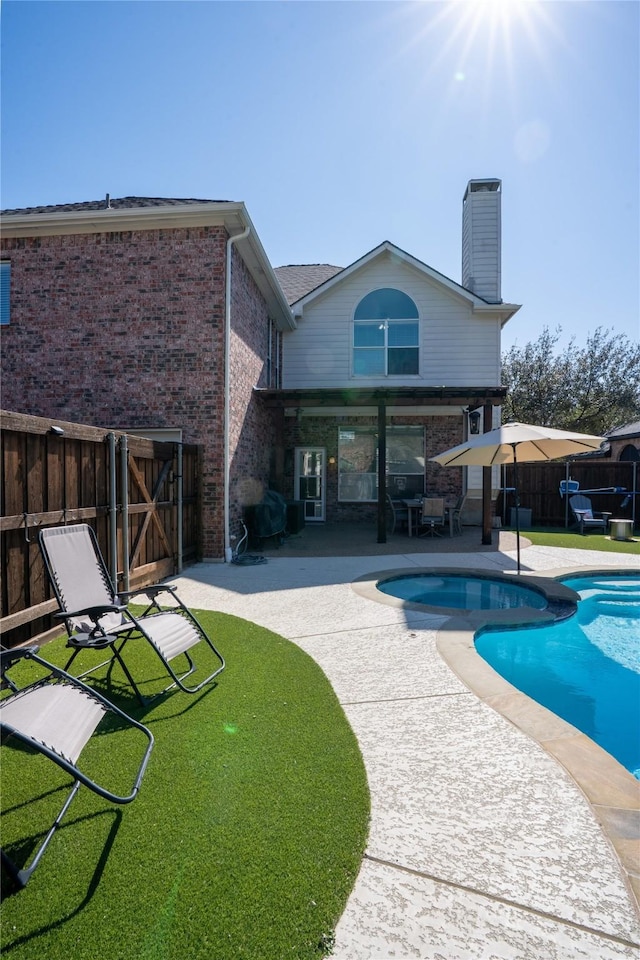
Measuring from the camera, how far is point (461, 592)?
720cm

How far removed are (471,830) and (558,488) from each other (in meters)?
14.2

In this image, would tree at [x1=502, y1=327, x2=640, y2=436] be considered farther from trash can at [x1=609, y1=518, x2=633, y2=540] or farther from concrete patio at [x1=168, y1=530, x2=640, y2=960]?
concrete patio at [x1=168, y1=530, x2=640, y2=960]

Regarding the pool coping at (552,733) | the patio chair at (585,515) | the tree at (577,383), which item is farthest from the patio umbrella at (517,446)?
the tree at (577,383)

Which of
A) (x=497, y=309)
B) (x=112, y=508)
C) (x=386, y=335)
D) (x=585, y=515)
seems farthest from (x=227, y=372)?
(x=585, y=515)

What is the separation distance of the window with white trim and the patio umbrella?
880 centimetres

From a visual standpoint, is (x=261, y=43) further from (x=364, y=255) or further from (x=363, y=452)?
(x=363, y=452)

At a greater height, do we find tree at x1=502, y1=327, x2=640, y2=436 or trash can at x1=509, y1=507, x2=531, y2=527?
tree at x1=502, y1=327, x2=640, y2=436

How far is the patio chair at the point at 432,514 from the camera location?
11.5 meters

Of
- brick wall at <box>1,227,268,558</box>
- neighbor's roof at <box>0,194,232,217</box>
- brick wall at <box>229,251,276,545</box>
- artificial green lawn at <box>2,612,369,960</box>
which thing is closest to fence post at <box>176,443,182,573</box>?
brick wall at <box>1,227,268,558</box>

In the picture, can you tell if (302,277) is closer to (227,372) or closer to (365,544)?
(227,372)

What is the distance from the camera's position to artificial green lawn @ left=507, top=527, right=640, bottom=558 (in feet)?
33.8

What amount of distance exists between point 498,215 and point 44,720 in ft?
54.2

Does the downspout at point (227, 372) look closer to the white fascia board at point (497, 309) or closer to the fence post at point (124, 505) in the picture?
the fence post at point (124, 505)

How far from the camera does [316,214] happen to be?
11.1 m
